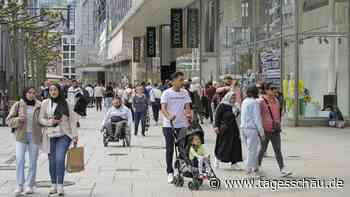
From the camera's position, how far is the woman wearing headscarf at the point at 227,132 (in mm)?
12102

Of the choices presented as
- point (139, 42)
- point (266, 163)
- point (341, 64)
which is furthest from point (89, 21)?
point (266, 163)

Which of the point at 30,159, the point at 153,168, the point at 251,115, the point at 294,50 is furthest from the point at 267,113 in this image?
the point at 294,50

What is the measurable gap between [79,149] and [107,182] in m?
1.42

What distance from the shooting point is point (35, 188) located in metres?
10.1

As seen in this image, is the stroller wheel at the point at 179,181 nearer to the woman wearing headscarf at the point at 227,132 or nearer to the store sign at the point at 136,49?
the woman wearing headscarf at the point at 227,132

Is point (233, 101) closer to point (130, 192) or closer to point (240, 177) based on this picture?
point (240, 177)

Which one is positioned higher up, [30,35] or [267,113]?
[30,35]

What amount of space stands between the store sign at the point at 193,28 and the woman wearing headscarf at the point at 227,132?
84.5ft

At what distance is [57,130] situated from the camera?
947 centimetres

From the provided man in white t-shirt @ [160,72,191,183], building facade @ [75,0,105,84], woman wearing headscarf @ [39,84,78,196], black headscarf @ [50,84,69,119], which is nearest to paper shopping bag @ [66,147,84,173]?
woman wearing headscarf @ [39,84,78,196]

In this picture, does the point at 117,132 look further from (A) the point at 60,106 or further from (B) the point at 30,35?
(B) the point at 30,35

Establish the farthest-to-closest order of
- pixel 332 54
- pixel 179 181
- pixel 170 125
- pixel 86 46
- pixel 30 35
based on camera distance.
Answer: pixel 86 46
pixel 30 35
pixel 332 54
pixel 170 125
pixel 179 181

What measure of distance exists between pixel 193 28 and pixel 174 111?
27764 millimetres

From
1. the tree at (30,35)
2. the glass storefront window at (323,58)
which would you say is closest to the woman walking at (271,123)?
the glass storefront window at (323,58)
